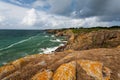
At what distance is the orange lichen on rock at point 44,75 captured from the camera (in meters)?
9.32

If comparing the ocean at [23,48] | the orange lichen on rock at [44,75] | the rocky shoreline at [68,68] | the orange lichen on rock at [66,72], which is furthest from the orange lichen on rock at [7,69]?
the ocean at [23,48]

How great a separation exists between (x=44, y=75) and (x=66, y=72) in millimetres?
1232

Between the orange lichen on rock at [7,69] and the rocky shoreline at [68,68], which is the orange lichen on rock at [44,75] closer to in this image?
the rocky shoreline at [68,68]

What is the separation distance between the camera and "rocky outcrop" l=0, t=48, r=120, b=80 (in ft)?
30.5

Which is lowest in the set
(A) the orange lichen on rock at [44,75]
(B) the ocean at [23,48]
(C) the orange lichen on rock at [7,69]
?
(B) the ocean at [23,48]

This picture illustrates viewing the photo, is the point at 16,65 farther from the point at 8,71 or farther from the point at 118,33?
the point at 118,33

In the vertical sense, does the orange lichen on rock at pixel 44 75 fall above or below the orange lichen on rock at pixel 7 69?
above

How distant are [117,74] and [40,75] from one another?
432cm

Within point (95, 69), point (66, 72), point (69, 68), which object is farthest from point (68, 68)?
point (95, 69)

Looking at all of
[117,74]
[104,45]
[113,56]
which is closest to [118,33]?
[104,45]

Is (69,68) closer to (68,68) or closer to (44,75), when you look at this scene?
(68,68)

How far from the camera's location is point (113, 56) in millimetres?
11594

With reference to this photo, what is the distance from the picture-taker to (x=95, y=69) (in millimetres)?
9656

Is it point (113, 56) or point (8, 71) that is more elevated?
point (113, 56)
